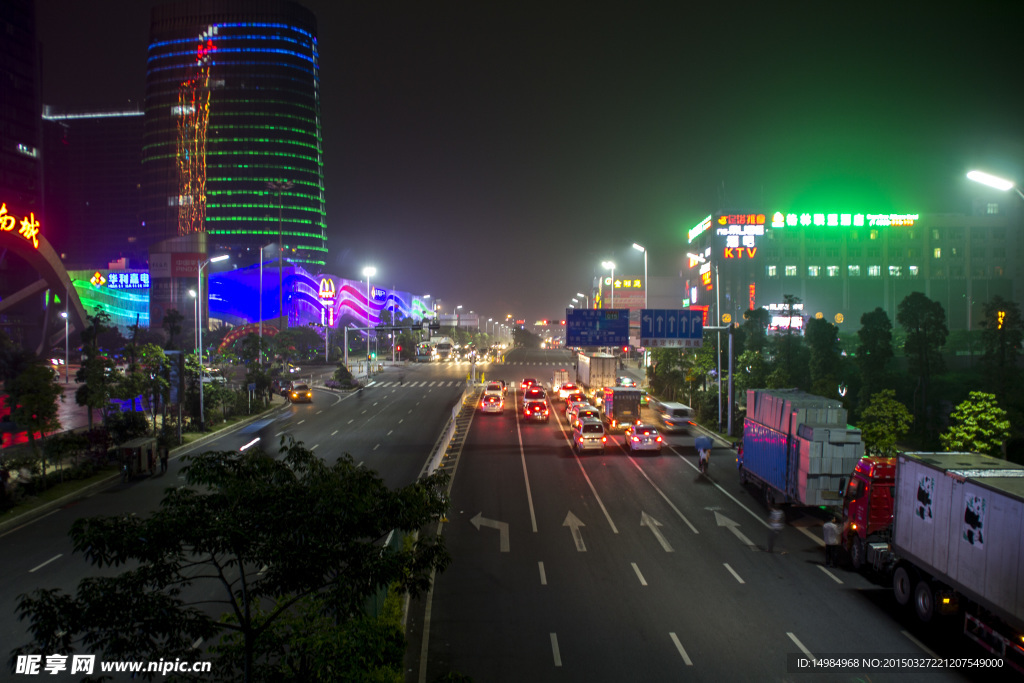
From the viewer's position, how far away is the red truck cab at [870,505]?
16922mm

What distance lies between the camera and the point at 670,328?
44.7 metres

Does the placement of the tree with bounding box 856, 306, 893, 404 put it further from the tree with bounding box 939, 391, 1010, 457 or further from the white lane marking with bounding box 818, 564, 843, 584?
the white lane marking with bounding box 818, 564, 843, 584

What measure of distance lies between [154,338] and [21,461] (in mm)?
88362

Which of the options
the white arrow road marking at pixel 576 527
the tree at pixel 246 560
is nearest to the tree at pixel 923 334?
the white arrow road marking at pixel 576 527

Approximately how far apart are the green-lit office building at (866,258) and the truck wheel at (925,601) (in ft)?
394

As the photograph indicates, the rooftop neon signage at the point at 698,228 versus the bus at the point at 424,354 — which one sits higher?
the rooftop neon signage at the point at 698,228

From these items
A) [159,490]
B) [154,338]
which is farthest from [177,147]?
[159,490]

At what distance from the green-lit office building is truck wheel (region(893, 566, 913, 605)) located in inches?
4686

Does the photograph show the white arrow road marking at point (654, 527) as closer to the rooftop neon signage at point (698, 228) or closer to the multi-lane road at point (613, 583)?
the multi-lane road at point (613, 583)

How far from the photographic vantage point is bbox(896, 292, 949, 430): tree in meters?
41.5

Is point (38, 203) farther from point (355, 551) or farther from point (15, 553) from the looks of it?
point (355, 551)

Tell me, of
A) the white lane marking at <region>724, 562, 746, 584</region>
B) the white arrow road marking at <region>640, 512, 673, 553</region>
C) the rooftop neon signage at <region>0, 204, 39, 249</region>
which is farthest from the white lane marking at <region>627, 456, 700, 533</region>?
the rooftop neon signage at <region>0, 204, 39, 249</region>

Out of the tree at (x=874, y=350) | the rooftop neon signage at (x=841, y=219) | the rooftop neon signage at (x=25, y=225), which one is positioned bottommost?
the tree at (x=874, y=350)

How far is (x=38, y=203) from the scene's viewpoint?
10838 centimetres
